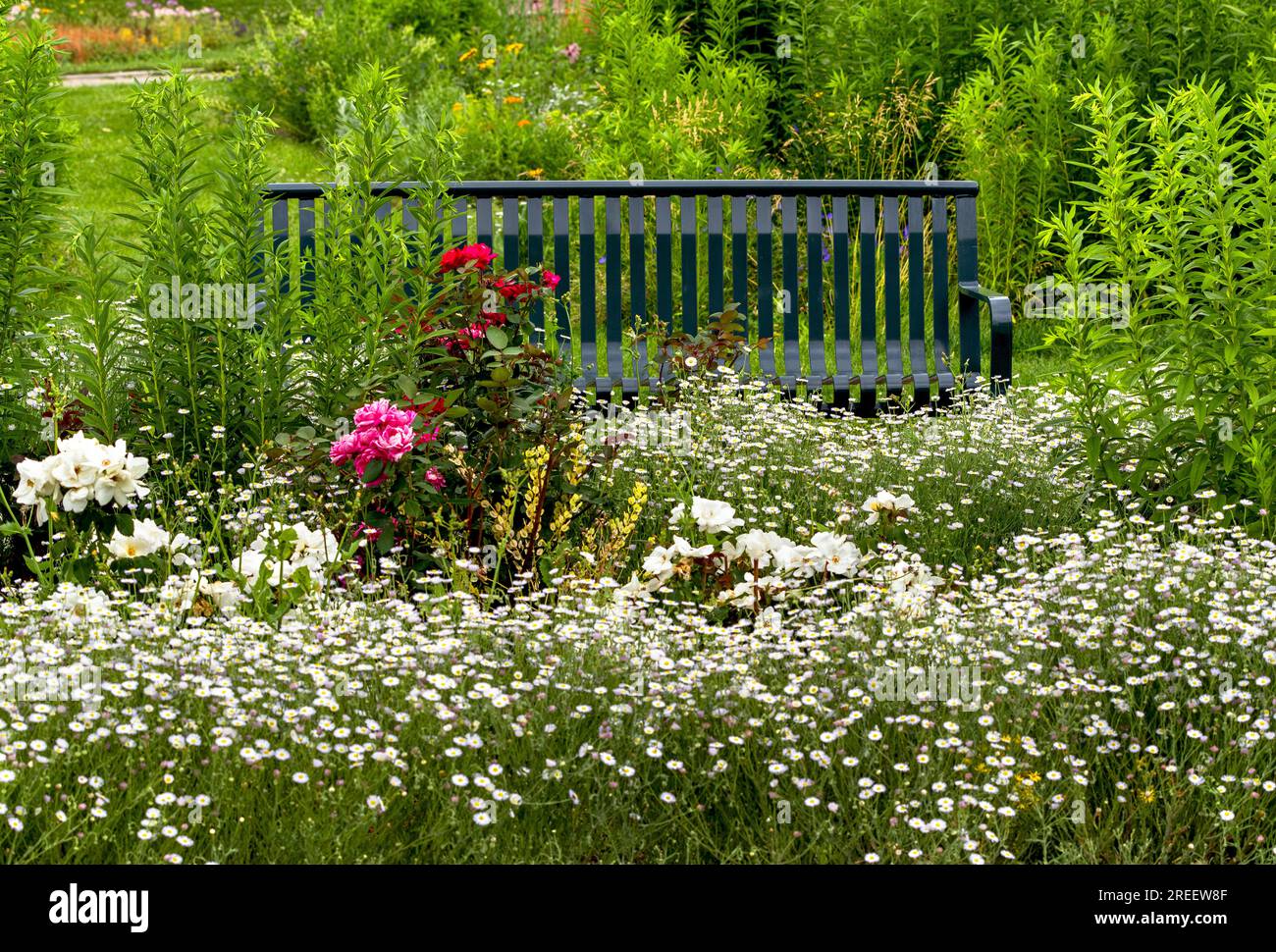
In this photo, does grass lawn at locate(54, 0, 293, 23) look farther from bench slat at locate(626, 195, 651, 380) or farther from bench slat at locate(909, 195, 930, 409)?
bench slat at locate(909, 195, 930, 409)

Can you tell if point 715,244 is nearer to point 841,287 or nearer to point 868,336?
point 841,287

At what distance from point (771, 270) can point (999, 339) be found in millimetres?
1091

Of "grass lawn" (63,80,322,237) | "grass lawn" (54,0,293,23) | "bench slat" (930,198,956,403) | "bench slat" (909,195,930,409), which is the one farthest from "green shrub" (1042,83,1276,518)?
"grass lawn" (54,0,293,23)

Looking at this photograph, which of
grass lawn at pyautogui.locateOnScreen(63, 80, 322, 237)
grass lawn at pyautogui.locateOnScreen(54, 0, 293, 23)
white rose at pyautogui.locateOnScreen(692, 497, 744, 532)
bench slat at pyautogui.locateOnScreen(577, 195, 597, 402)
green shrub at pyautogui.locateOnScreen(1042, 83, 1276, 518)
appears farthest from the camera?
grass lawn at pyautogui.locateOnScreen(54, 0, 293, 23)

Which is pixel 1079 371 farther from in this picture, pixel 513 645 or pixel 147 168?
pixel 147 168

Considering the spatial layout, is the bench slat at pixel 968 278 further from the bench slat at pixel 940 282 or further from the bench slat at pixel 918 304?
the bench slat at pixel 918 304

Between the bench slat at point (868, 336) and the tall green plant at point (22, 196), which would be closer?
the tall green plant at point (22, 196)

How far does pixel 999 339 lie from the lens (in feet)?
22.5

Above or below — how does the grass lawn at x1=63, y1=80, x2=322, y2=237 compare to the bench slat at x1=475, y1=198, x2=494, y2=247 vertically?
above

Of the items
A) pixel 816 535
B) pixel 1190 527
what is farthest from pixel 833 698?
pixel 1190 527

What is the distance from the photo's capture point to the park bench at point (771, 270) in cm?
700

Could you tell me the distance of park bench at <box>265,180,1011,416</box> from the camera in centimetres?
700

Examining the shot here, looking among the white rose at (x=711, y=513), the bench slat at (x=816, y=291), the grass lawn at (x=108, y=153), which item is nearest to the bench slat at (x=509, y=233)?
the bench slat at (x=816, y=291)

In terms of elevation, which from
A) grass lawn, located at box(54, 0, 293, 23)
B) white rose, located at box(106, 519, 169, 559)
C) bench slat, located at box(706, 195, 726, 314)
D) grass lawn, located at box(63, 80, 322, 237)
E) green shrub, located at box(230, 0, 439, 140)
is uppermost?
grass lawn, located at box(54, 0, 293, 23)
